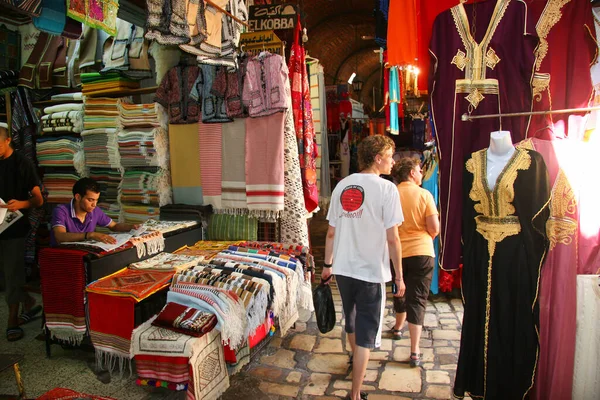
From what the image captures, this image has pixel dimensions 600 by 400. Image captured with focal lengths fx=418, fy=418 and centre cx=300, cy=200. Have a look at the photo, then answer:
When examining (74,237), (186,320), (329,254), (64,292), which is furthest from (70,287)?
(329,254)

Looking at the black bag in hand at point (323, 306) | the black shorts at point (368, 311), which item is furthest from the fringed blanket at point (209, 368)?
the black shorts at point (368, 311)

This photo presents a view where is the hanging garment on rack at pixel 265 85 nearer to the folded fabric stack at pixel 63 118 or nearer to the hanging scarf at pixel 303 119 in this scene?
the hanging scarf at pixel 303 119

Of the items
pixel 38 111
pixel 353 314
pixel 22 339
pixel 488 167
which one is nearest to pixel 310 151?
pixel 353 314

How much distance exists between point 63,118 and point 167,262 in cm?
287

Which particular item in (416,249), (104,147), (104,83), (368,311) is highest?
(104,83)

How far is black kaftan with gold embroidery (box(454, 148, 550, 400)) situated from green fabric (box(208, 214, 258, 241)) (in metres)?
2.57

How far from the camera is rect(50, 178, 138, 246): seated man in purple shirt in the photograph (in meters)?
3.51

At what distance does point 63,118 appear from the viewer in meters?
5.21

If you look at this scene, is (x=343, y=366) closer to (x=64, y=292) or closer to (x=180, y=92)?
(x=64, y=292)

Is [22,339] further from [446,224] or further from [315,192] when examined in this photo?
[446,224]

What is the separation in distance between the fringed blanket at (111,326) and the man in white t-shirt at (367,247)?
1.53 metres

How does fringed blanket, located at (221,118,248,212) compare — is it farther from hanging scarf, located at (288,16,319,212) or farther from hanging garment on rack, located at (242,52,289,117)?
hanging scarf, located at (288,16,319,212)

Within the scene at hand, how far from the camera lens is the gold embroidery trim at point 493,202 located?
2150mm

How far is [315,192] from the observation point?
460cm
